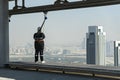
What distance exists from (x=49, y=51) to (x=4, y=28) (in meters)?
2.36

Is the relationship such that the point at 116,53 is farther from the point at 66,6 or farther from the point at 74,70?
the point at 66,6

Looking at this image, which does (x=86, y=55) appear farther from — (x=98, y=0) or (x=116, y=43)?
(x=98, y=0)

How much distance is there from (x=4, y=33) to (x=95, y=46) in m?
4.18

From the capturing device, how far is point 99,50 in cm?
1562

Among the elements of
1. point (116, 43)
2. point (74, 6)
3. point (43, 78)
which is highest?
point (74, 6)

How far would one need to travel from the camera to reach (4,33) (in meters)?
16.3

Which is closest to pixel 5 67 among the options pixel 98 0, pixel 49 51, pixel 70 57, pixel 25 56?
pixel 25 56

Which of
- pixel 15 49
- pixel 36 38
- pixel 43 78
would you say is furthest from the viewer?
pixel 15 49

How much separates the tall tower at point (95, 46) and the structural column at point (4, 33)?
3.75 m

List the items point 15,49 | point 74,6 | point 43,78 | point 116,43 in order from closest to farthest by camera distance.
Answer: point 43,78
point 74,6
point 116,43
point 15,49

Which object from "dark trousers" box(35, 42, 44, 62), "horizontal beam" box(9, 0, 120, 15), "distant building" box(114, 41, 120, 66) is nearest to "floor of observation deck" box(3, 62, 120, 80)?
"dark trousers" box(35, 42, 44, 62)

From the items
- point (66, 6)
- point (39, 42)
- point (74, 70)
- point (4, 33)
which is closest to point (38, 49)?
point (39, 42)

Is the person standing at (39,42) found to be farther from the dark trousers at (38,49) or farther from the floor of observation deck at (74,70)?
the floor of observation deck at (74,70)

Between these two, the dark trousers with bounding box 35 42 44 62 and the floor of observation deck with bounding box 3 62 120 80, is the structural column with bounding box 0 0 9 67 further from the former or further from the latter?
the dark trousers with bounding box 35 42 44 62
